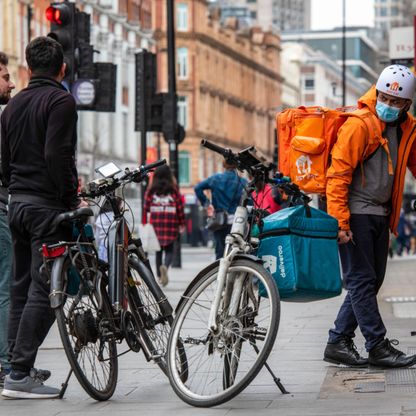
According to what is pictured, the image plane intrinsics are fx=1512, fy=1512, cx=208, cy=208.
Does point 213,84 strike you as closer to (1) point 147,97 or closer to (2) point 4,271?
(1) point 147,97

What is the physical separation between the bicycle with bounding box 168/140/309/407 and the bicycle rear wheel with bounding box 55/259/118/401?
20.9 inches

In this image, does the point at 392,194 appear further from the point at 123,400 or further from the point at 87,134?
the point at 87,134

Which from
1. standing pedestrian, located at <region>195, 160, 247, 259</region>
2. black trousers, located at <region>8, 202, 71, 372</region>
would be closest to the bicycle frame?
black trousers, located at <region>8, 202, 71, 372</region>

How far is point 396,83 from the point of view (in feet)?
28.8

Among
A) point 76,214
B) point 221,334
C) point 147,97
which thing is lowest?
point 221,334

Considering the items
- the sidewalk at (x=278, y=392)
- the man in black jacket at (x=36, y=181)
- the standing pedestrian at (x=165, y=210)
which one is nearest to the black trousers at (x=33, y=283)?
the man in black jacket at (x=36, y=181)

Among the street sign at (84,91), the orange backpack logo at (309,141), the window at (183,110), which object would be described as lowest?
the window at (183,110)

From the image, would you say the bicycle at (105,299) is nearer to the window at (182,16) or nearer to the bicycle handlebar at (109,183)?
the bicycle handlebar at (109,183)

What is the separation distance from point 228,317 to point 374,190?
1.86 meters

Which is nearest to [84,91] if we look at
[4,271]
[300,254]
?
[4,271]

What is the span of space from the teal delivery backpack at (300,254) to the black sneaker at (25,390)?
1401 mm

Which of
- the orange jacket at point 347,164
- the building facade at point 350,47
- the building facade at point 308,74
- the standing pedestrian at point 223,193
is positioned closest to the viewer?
the orange jacket at point 347,164

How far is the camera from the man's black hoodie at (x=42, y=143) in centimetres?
794

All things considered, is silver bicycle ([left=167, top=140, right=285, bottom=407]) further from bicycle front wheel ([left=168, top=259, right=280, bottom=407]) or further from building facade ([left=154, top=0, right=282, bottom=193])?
building facade ([left=154, top=0, right=282, bottom=193])
